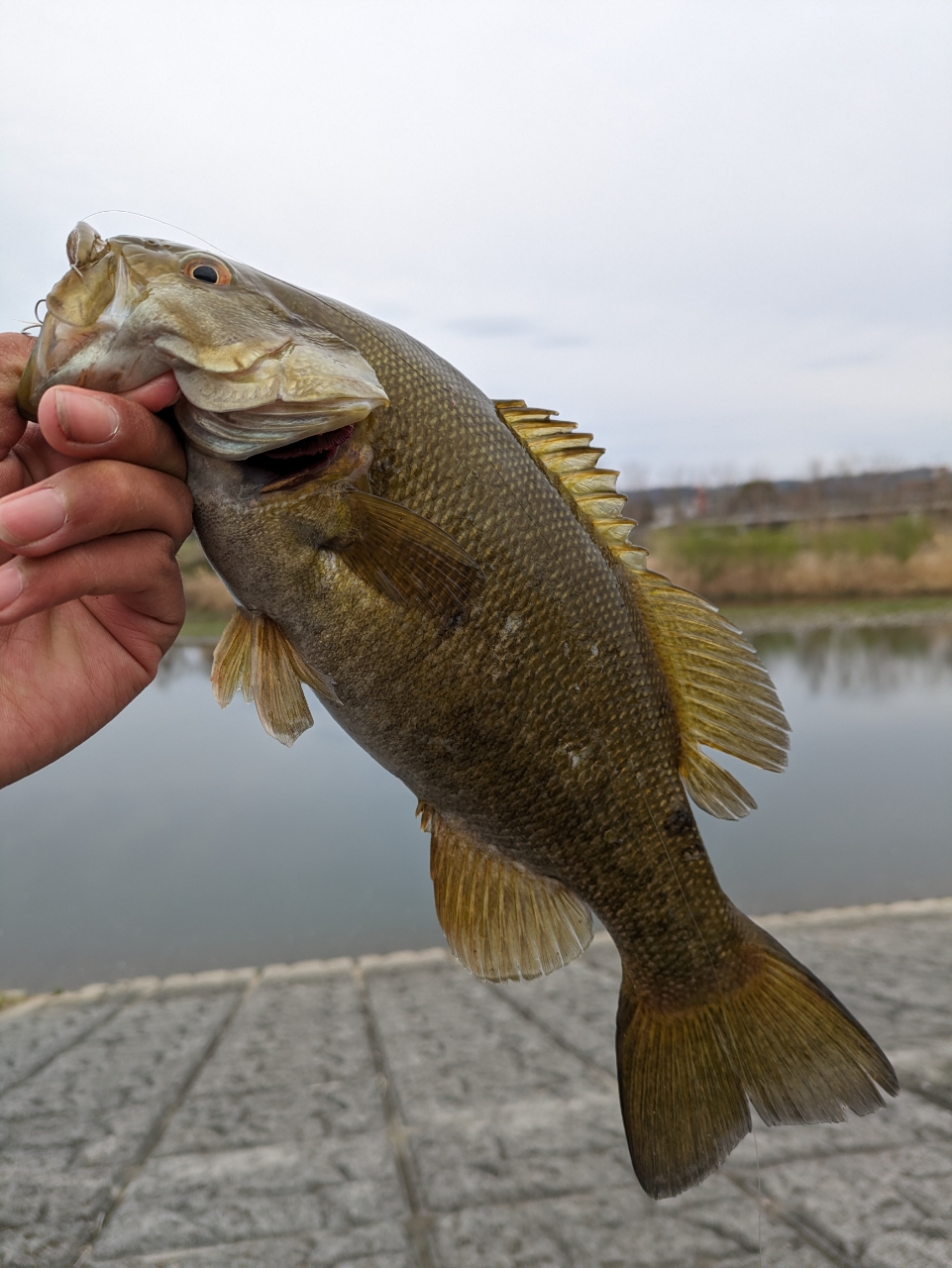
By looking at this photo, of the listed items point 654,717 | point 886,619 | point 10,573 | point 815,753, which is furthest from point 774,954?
point 886,619

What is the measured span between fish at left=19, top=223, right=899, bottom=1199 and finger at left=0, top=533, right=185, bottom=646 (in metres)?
0.10

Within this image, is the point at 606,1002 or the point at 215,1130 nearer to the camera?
the point at 215,1130

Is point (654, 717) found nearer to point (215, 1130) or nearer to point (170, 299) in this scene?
point (170, 299)

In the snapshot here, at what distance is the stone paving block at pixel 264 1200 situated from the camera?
4.27m

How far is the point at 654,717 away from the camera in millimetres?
1742

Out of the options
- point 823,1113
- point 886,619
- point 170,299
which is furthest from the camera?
point 886,619

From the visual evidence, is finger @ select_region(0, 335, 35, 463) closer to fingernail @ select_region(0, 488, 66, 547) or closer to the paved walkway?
fingernail @ select_region(0, 488, 66, 547)

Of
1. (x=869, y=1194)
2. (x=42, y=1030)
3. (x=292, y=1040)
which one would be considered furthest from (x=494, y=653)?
(x=42, y=1030)

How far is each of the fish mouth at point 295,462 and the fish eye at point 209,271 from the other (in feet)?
0.90

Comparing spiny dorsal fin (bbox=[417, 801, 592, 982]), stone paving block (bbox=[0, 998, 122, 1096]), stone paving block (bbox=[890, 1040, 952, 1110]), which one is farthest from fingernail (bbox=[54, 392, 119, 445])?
stone paving block (bbox=[0, 998, 122, 1096])

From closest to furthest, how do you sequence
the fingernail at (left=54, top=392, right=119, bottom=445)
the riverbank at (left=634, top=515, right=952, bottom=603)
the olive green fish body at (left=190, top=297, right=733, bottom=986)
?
1. the fingernail at (left=54, top=392, right=119, bottom=445)
2. the olive green fish body at (left=190, top=297, right=733, bottom=986)
3. the riverbank at (left=634, top=515, right=952, bottom=603)

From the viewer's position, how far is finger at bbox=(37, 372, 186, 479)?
4.11 feet

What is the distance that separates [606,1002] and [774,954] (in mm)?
5312

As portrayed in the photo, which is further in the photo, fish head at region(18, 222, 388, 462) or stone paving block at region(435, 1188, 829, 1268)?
stone paving block at region(435, 1188, 829, 1268)
